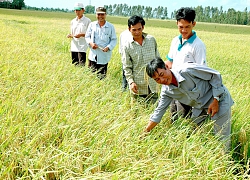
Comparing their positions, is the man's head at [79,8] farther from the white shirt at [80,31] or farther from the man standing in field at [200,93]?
the man standing in field at [200,93]

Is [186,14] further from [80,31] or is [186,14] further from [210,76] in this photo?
[80,31]

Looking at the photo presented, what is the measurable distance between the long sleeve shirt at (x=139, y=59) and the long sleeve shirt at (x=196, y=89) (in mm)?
780

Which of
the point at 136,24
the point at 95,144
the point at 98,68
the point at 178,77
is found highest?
the point at 136,24

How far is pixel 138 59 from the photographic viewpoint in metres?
3.37

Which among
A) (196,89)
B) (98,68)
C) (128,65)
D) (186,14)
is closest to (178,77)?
(196,89)

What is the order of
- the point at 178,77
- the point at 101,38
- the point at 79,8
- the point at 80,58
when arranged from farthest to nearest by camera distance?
the point at 80,58 < the point at 79,8 < the point at 101,38 < the point at 178,77

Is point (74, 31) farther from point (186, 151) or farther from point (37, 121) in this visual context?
point (186, 151)

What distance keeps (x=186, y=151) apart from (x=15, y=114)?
1430 mm

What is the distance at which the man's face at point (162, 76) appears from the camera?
7.19 feet

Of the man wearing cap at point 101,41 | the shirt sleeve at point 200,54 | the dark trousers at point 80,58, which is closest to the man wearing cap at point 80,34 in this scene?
the dark trousers at point 80,58

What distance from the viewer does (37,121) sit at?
2.40 meters

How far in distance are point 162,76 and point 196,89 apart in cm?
36

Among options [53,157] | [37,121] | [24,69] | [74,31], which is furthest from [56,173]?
[74,31]

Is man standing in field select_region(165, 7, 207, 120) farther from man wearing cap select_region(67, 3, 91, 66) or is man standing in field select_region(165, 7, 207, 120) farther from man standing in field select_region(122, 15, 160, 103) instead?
man wearing cap select_region(67, 3, 91, 66)
